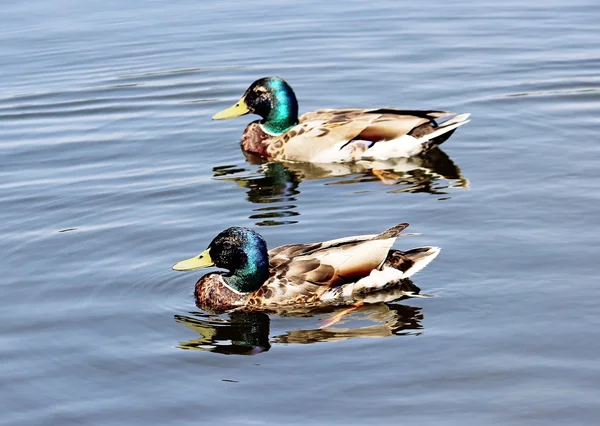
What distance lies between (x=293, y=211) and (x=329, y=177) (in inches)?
57.7

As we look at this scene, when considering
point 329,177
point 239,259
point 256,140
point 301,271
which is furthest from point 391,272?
point 256,140

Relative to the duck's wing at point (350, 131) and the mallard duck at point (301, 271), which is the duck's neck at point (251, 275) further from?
the duck's wing at point (350, 131)

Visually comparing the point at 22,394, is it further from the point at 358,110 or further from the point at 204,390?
the point at 358,110

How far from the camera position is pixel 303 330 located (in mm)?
9180

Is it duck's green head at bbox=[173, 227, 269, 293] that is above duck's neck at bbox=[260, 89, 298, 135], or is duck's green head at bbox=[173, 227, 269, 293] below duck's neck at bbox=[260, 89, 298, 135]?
below

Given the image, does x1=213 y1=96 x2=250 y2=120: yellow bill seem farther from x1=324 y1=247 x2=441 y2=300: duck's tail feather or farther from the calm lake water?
x1=324 y1=247 x2=441 y2=300: duck's tail feather

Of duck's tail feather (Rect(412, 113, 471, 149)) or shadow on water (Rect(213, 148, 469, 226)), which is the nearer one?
shadow on water (Rect(213, 148, 469, 226))

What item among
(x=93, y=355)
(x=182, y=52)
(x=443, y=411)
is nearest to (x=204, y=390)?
(x=93, y=355)

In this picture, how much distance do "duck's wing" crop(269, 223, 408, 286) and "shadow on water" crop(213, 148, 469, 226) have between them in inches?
74.7

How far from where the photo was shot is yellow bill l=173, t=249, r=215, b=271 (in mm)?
9695

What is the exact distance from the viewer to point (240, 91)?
16.6 metres

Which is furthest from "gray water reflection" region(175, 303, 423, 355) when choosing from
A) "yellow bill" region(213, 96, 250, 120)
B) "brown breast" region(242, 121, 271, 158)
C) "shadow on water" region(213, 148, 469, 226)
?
"yellow bill" region(213, 96, 250, 120)

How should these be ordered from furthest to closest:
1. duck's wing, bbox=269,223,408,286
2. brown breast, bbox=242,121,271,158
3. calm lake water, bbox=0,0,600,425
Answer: brown breast, bbox=242,121,271,158 < duck's wing, bbox=269,223,408,286 < calm lake water, bbox=0,0,600,425

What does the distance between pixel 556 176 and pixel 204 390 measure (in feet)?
17.7
